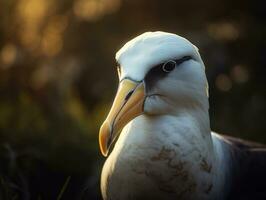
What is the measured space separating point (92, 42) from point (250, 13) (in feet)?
4.07

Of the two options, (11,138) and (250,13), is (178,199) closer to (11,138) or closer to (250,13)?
(11,138)

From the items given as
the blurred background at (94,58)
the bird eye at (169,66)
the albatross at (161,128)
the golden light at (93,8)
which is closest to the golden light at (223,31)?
the blurred background at (94,58)

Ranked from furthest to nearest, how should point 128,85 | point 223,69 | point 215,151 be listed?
point 223,69 → point 215,151 → point 128,85

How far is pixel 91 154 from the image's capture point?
4020 mm

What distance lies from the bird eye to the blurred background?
174 centimetres

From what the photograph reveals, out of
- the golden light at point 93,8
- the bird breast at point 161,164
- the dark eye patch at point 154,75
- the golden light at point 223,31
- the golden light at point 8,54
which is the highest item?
the dark eye patch at point 154,75

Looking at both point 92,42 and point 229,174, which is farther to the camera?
point 92,42

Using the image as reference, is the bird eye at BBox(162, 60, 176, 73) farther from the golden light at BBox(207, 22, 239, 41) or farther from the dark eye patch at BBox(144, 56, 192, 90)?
the golden light at BBox(207, 22, 239, 41)

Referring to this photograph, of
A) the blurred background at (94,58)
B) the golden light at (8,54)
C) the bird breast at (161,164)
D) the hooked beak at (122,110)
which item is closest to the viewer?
the hooked beak at (122,110)

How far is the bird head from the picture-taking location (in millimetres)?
2336

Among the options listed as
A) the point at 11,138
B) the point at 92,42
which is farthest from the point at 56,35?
the point at 11,138

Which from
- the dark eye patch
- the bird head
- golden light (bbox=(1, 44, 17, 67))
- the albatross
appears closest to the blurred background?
golden light (bbox=(1, 44, 17, 67))

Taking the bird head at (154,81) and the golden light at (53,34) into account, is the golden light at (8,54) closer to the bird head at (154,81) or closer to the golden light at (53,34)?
the golden light at (53,34)

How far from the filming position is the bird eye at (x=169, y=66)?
94.7 inches
